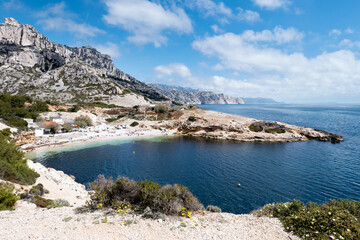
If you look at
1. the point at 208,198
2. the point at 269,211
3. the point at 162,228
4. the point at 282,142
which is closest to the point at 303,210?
the point at 269,211

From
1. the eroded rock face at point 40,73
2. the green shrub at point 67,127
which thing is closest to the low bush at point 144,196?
the green shrub at point 67,127

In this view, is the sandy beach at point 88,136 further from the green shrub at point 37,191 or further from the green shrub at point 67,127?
the green shrub at point 37,191

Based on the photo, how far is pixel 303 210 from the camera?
9539 mm

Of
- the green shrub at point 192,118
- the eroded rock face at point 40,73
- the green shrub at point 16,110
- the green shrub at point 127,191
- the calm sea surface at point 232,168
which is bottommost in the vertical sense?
the calm sea surface at point 232,168

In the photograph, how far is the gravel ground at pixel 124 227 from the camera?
24.9ft

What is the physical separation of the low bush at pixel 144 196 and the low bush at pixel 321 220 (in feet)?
16.3

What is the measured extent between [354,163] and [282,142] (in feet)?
62.1

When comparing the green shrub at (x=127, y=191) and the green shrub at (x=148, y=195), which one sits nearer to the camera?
the green shrub at (x=148, y=195)

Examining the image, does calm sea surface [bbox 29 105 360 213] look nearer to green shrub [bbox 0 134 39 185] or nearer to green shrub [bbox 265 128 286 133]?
green shrub [bbox 0 134 39 185]

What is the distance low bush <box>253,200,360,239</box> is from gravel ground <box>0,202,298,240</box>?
25.8 inches

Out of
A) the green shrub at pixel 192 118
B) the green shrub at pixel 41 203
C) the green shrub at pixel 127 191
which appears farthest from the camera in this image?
the green shrub at pixel 192 118

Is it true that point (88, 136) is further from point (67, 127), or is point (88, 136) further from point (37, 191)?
point (37, 191)

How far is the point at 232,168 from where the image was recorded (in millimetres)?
29344

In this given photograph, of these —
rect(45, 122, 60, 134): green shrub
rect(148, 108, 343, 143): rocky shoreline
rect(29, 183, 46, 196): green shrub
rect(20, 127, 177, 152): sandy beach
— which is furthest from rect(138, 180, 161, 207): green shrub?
rect(45, 122, 60, 134): green shrub
